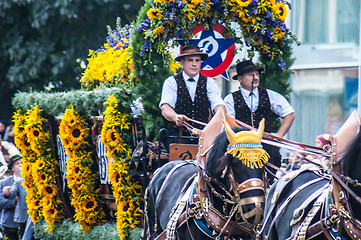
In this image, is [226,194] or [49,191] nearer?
[226,194]

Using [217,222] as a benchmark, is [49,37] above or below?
above

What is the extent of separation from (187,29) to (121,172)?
1.83 meters

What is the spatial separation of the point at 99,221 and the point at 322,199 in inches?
189

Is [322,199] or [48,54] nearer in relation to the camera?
[322,199]

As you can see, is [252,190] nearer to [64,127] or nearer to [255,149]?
[255,149]

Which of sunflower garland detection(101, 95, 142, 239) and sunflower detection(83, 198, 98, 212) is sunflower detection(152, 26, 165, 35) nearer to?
sunflower garland detection(101, 95, 142, 239)

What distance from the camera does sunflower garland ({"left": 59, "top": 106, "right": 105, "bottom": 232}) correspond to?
339 inches

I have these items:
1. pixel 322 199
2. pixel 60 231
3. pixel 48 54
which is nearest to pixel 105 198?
pixel 60 231

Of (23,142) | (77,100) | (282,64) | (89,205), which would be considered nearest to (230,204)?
(282,64)

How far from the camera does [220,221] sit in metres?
5.20

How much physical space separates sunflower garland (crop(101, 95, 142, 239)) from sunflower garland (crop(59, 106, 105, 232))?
0.85m

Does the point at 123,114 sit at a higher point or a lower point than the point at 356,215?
Result: higher

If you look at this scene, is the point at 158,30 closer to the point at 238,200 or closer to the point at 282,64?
the point at 282,64

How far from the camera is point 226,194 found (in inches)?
205
